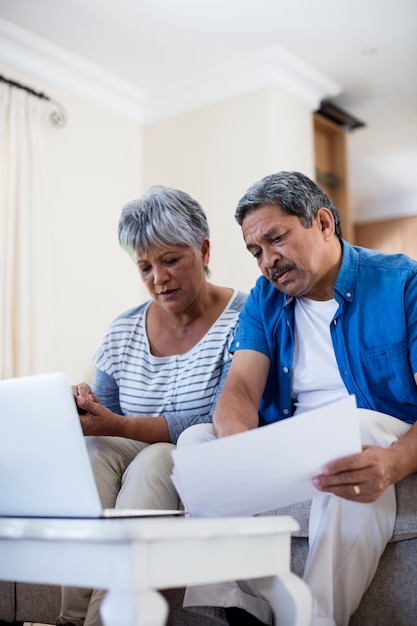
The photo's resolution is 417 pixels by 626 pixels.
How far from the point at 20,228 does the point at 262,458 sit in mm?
2928

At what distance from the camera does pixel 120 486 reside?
1724mm

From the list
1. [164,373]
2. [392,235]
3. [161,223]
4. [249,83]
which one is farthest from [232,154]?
[392,235]

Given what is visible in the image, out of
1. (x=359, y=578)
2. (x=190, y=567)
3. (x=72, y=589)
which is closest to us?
(x=190, y=567)

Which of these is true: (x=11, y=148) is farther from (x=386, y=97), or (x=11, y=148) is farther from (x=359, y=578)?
(x=359, y=578)

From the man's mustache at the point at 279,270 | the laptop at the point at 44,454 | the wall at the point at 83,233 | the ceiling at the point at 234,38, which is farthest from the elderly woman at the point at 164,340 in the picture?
the ceiling at the point at 234,38

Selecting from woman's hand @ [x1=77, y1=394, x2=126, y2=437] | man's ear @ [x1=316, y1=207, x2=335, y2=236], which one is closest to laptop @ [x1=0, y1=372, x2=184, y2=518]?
woman's hand @ [x1=77, y1=394, x2=126, y2=437]

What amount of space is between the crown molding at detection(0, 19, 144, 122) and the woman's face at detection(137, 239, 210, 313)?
2.20 m

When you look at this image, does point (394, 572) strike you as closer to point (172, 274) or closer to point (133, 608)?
point (133, 608)

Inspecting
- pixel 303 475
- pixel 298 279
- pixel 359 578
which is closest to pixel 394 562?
pixel 359 578

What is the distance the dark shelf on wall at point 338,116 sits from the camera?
179 inches

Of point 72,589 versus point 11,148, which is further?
point 11,148

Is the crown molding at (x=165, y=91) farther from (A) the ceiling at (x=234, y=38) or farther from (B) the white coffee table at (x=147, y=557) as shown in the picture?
(B) the white coffee table at (x=147, y=557)

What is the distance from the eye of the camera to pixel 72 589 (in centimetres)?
149

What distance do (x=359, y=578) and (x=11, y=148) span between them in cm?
303
